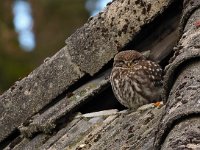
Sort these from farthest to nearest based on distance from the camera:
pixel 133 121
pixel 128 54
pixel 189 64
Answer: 1. pixel 128 54
2. pixel 133 121
3. pixel 189 64

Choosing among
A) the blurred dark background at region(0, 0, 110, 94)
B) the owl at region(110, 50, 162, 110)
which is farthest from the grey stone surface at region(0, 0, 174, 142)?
the blurred dark background at region(0, 0, 110, 94)

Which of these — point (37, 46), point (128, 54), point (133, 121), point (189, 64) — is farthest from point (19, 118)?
point (37, 46)

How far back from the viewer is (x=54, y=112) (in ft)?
16.0

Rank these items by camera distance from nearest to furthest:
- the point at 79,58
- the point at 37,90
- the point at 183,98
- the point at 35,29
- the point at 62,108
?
the point at 183,98 → the point at 62,108 → the point at 79,58 → the point at 37,90 → the point at 35,29

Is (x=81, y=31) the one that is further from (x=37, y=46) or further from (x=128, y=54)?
(x=37, y=46)

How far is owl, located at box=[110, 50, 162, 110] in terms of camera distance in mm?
4977

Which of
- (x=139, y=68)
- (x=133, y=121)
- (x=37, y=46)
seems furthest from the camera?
(x=37, y=46)

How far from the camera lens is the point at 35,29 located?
14.4 metres

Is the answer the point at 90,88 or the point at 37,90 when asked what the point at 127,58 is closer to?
the point at 90,88

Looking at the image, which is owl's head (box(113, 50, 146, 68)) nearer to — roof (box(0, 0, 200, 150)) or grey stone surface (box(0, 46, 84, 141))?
roof (box(0, 0, 200, 150))

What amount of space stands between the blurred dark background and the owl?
8023mm

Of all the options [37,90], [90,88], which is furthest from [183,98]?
[37,90]

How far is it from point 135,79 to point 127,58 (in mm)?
295

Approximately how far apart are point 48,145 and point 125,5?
839 mm
